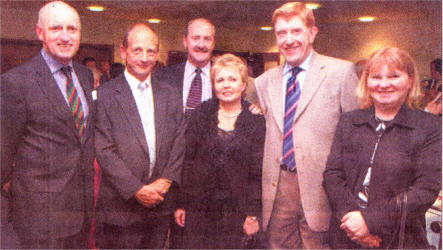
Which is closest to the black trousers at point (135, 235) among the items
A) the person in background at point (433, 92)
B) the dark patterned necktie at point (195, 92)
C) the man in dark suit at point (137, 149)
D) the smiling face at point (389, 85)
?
the man in dark suit at point (137, 149)

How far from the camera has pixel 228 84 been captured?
1948mm

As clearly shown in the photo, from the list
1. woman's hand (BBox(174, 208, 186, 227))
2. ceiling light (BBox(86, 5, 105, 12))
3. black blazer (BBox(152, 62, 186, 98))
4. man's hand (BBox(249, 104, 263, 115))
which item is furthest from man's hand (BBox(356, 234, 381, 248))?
ceiling light (BBox(86, 5, 105, 12))

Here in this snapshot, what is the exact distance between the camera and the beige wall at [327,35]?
2.74 metres

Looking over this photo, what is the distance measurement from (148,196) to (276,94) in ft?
2.91

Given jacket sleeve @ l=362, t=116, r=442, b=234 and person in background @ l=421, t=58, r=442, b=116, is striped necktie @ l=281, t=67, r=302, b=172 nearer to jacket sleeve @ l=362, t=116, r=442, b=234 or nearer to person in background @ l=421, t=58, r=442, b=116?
jacket sleeve @ l=362, t=116, r=442, b=234

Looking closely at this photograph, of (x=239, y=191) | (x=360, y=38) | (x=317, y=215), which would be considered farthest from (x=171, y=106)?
(x=360, y=38)

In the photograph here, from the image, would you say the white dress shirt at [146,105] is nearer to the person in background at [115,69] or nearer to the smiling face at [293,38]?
the person in background at [115,69]

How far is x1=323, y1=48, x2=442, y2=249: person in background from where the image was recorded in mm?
1564

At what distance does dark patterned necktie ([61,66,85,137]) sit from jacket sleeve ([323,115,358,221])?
124cm

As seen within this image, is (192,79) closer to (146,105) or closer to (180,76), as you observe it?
(180,76)

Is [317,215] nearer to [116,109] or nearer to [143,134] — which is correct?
[143,134]

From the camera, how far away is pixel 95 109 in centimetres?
192

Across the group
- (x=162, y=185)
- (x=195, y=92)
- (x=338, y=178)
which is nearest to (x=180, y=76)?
(x=195, y=92)

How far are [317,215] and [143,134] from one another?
3.34 feet
